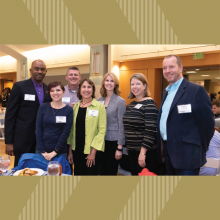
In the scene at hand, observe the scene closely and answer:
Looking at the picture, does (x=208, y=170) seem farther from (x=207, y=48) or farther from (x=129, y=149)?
(x=207, y=48)

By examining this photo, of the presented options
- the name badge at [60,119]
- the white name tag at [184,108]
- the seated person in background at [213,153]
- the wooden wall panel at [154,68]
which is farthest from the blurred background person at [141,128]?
the wooden wall panel at [154,68]

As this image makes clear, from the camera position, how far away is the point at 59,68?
373 inches

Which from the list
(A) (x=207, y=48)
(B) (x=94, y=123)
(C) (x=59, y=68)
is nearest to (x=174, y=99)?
(B) (x=94, y=123)

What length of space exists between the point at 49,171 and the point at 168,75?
1241 mm

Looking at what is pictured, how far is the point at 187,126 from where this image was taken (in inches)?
62.2

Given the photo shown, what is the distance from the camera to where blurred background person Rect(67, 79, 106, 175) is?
218 cm

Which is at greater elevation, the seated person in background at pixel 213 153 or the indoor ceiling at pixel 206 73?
the indoor ceiling at pixel 206 73

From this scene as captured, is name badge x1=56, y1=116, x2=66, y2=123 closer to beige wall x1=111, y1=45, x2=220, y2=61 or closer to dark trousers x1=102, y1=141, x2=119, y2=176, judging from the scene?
dark trousers x1=102, y1=141, x2=119, y2=176

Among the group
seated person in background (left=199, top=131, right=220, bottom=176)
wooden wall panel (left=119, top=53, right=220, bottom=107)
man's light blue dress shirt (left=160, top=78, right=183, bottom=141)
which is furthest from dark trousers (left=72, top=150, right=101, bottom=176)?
wooden wall panel (left=119, top=53, right=220, bottom=107)

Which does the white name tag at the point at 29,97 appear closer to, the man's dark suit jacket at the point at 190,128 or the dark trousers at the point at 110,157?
the dark trousers at the point at 110,157

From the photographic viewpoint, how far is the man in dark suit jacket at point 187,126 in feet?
5.08

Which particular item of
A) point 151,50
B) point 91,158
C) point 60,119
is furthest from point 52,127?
point 151,50

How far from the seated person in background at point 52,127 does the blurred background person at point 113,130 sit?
1.55ft

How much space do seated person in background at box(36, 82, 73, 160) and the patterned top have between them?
62 centimetres
